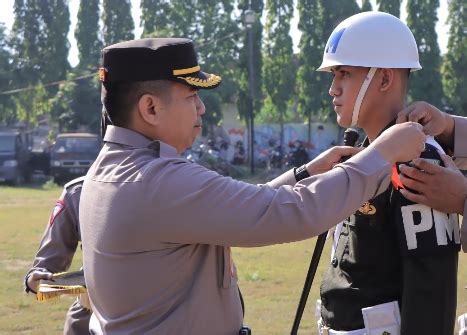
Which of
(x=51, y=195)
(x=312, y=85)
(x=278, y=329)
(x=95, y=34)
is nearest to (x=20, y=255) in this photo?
(x=278, y=329)

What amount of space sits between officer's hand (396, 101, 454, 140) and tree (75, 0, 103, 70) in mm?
42644

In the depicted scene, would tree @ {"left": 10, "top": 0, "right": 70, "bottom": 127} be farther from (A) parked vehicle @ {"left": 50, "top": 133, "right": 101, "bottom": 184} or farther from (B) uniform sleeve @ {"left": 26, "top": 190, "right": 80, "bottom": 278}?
(B) uniform sleeve @ {"left": 26, "top": 190, "right": 80, "bottom": 278}

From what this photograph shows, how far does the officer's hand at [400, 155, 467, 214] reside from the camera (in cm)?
256

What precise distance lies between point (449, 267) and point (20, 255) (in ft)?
31.6

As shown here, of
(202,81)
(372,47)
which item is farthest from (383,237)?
(202,81)

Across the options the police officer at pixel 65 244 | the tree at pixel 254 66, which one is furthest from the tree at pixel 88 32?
the police officer at pixel 65 244

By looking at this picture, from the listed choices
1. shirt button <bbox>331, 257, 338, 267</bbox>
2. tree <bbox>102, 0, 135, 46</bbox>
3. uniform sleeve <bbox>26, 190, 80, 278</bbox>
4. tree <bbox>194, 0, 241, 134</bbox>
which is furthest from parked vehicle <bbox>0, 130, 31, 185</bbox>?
shirt button <bbox>331, 257, 338, 267</bbox>

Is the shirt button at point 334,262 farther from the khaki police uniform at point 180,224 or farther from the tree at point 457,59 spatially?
the tree at point 457,59

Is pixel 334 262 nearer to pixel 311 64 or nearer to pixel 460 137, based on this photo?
pixel 460 137

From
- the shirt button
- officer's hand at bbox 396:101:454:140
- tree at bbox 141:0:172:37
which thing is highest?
officer's hand at bbox 396:101:454:140

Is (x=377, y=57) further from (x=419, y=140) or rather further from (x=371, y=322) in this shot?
(x=371, y=322)

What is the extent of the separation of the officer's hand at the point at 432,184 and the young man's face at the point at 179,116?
68 cm

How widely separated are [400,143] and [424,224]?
16.7 inches

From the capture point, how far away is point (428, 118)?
2.85 meters
